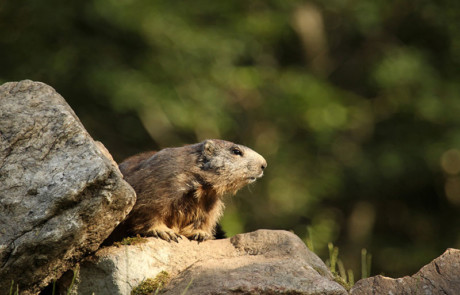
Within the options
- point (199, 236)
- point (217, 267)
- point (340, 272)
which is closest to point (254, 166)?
point (199, 236)

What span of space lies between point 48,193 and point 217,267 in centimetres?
132

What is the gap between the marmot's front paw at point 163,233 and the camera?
569 cm

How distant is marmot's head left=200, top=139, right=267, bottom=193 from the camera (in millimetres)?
6336

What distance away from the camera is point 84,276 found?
5.18 metres

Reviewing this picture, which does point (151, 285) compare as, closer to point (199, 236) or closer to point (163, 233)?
point (163, 233)

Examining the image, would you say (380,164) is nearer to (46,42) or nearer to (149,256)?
(46,42)

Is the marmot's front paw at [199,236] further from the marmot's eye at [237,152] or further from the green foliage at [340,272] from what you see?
the green foliage at [340,272]

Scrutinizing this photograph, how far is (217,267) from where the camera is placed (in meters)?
5.15

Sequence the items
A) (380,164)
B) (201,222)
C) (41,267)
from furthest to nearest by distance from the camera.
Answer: (380,164)
(201,222)
(41,267)

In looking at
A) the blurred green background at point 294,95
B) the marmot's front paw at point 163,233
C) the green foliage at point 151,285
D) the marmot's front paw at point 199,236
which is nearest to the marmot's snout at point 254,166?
the marmot's front paw at point 199,236

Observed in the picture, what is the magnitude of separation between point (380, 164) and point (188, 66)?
15.3ft

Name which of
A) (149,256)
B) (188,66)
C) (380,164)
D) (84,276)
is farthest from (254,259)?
(380,164)

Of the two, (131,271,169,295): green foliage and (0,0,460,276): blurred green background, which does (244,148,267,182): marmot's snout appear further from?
(0,0,460,276): blurred green background

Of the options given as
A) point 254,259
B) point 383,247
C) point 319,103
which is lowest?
point 383,247
